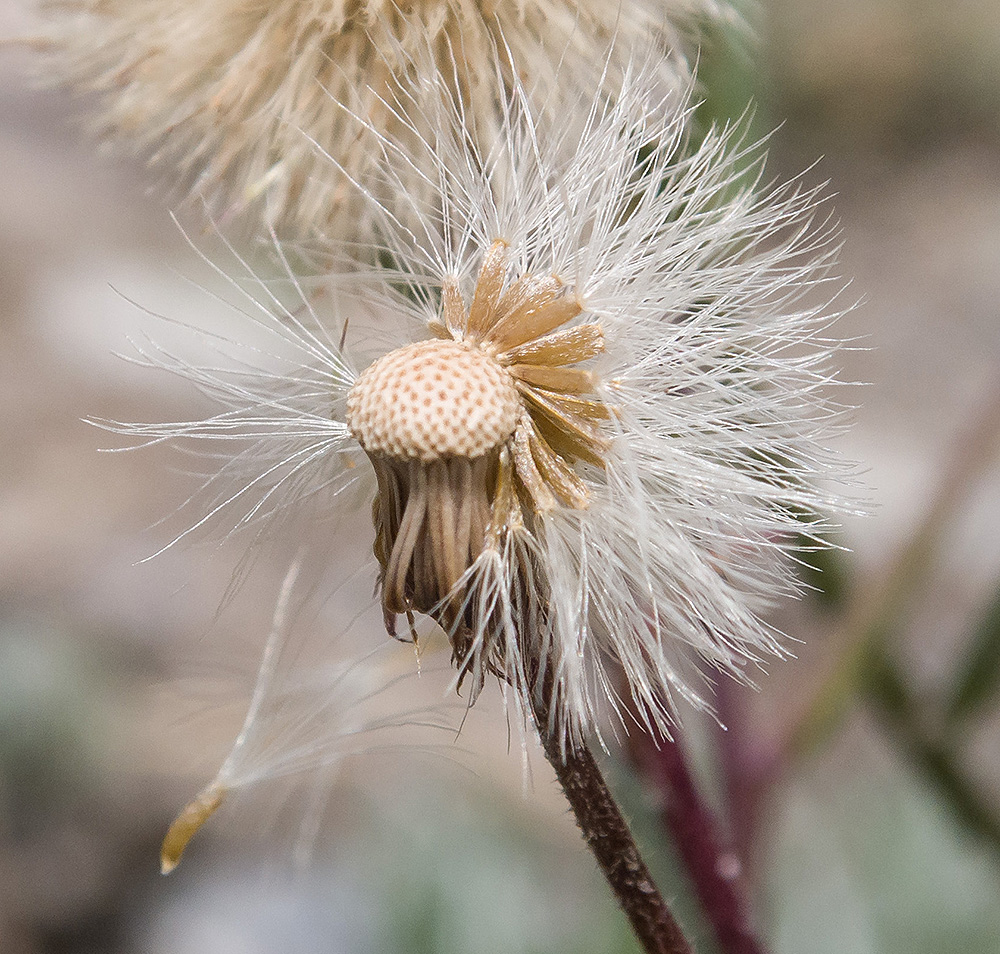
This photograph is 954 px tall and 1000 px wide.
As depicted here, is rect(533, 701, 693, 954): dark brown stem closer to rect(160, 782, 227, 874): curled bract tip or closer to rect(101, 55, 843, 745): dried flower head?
rect(101, 55, 843, 745): dried flower head

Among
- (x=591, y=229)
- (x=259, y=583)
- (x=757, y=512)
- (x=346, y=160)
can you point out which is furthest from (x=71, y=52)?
(x=259, y=583)

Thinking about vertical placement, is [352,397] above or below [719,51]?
below

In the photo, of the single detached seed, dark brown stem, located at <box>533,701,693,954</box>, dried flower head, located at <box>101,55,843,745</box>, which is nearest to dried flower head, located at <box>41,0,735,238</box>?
dried flower head, located at <box>101,55,843,745</box>

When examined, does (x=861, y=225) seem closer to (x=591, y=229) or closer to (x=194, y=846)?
(x=194, y=846)

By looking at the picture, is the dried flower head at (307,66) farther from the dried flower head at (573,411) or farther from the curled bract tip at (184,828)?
the curled bract tip at (184,828)

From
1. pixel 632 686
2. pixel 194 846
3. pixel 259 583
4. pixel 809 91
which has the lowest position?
pixel 194 846

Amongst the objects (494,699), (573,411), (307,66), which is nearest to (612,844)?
(573,411)
